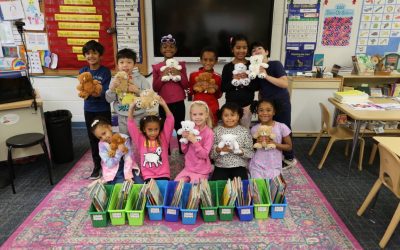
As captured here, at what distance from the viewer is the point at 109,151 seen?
8.52 ft

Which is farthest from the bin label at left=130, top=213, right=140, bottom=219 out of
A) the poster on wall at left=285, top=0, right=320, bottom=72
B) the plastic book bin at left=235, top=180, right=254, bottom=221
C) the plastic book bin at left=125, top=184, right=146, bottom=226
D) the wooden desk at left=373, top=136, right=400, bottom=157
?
the poster on wall at left=285, top=0, right=320, bottom=72

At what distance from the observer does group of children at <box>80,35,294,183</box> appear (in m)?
2.56

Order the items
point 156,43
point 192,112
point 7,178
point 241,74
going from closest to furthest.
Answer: point 192,112 < point 241,74 < point 7,178 < point 156,43

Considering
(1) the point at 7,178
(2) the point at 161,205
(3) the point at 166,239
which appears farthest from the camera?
(1) the point at 7,178

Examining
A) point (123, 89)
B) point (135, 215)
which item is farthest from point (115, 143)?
point (135, 215)

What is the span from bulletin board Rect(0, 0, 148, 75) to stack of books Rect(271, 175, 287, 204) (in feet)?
8.27

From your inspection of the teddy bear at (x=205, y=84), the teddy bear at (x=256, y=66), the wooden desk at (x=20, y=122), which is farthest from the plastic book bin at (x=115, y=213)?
the teddy bear at (x=256, y=66)

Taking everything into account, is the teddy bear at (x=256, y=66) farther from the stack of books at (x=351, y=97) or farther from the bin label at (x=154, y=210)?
the bin label at (x=154, y=210)

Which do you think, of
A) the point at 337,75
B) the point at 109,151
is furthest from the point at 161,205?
the point at 337,75

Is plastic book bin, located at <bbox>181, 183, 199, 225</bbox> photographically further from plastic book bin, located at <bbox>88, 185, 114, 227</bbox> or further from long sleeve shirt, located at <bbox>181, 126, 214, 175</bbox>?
plastic book bin, located at <bbox>88, 185, 114, 227</bbox>

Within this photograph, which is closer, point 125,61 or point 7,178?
point 125,61

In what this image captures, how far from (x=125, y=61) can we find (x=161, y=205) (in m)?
1.29

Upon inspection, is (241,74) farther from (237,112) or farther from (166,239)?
(166,239)

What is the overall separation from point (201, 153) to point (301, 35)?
94.0 inches
